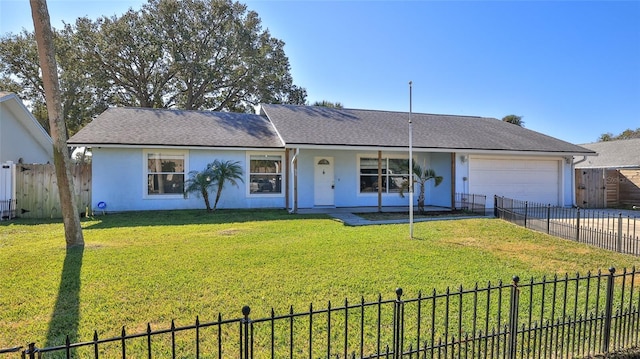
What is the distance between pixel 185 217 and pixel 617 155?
27.2 metres

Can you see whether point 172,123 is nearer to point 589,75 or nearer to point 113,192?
point 113,192

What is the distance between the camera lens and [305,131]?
1636 cm

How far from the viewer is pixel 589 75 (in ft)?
66.6

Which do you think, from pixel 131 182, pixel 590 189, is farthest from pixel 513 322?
pixel 590 189

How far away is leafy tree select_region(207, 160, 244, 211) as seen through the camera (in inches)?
592

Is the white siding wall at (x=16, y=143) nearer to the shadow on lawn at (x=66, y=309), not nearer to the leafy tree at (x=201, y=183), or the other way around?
the leafy tree at (x=201, y=183)

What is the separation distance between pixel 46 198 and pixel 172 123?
5.72m

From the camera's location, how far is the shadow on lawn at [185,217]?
12153mm

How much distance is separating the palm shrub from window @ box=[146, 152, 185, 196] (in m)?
0.51

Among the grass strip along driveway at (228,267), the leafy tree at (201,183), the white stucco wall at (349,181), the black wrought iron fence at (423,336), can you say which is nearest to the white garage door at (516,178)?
the white stucco wall at (349,181)

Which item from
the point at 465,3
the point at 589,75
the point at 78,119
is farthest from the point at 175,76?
the point at 589,75

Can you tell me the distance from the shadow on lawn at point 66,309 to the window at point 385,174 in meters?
12.7

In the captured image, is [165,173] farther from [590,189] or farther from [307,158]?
[590,189]

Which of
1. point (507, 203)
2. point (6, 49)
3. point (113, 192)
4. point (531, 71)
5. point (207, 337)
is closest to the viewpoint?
point (207, 337)
